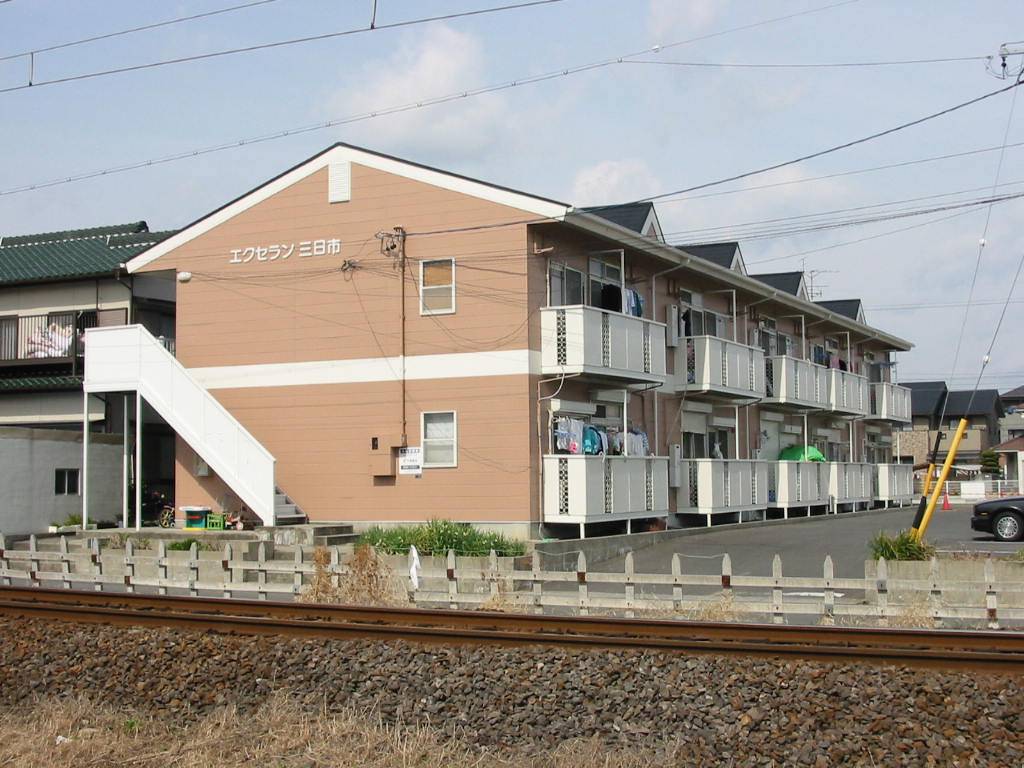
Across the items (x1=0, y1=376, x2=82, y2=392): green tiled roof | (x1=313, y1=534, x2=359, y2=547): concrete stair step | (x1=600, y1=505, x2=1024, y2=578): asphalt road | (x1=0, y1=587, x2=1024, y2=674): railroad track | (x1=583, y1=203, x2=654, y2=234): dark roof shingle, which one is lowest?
(x1=600, y1=505, x2=1024, y2=578): asphalt road

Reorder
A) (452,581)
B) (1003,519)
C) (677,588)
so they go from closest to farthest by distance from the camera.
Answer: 1. (677,588)
2. (452,581)
3. (1003,519)

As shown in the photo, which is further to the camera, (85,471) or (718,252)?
(718,252)

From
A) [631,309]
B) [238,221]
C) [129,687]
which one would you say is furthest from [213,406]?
[129,687]

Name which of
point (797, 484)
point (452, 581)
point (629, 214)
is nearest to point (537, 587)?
point (452, 581)

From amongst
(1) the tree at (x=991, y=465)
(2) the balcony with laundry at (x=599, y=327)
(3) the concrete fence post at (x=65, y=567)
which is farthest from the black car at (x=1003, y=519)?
(1) the tree at (x=991, y=465)

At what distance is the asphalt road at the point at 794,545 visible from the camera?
2062 centimetres

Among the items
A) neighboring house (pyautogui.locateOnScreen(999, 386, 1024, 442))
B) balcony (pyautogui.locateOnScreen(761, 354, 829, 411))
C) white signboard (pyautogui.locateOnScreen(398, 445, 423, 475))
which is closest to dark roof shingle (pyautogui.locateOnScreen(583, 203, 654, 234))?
white signboard (pyautogui.locateOnScreen(398, 445, 423, 475))

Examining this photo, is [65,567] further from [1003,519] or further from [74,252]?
[1003,519]

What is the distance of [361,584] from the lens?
15789 millimetres

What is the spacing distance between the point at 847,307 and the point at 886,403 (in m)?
4.19

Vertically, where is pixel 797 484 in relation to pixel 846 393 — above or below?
below

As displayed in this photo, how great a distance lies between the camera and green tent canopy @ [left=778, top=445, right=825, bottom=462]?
3538 cm

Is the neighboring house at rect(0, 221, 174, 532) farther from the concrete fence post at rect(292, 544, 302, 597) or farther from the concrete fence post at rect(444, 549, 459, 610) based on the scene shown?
the concrete fence post at rect(444, 549, 459, 610)

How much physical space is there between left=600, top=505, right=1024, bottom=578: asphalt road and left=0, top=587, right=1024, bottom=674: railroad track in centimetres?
798
